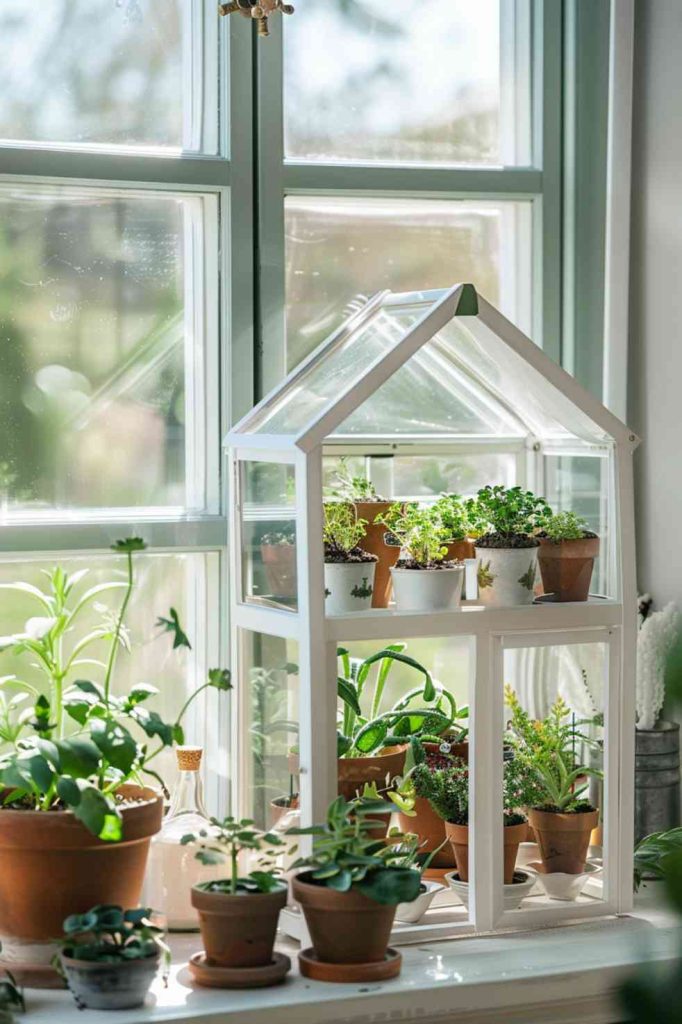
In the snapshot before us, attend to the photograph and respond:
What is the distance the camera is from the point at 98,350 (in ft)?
8.42

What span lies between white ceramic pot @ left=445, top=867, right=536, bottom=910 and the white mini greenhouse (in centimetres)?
1

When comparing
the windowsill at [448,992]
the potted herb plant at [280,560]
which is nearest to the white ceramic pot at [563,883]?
the windowsill at [448,992]

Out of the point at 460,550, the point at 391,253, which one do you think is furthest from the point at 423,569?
the point at 391,253

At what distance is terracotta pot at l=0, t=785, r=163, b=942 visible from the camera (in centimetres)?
200

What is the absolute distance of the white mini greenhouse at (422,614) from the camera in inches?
82.9

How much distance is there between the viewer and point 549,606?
2.25 metres

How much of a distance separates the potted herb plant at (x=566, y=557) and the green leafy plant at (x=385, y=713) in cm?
33

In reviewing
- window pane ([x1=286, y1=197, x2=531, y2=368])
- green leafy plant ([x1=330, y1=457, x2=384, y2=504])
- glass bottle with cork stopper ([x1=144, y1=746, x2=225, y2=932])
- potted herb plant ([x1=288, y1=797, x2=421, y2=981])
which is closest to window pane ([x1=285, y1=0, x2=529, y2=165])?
window pane ([x1=286, y1=197, x2=531, y2=368])

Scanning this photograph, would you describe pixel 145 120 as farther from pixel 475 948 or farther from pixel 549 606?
pixel 475 948

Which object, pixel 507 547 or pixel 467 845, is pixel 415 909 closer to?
pixel 467 845

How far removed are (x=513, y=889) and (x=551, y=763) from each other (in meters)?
0.26

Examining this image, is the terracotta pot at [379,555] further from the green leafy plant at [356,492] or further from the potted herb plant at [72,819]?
the potted herb plant at [72,819]

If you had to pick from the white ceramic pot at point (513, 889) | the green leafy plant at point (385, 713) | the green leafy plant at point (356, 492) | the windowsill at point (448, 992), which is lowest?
the windowsill at point (448, 992)

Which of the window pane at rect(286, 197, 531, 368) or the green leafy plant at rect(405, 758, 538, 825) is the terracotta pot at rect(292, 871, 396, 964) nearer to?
the green leafy plant at rect(405, 758, 538, 825)
